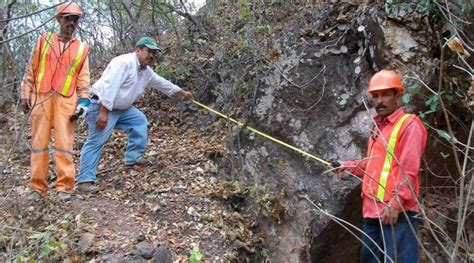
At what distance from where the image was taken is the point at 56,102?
189 inches

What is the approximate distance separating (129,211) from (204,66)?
2678mm

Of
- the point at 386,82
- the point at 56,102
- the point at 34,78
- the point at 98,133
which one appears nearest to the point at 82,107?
the point at 56,102

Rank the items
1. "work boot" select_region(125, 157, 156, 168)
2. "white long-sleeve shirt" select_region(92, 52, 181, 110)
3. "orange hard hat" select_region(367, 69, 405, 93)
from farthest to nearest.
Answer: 1. "work boot" select_region(125, 157, 156, 168)
2. "white long-sleeve shirt" select_region(92, 52, 181, 110)
3. "orange hard hat" select_region(367, 69, 405, 93)

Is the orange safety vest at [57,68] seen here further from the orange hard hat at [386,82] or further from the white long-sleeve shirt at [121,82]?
the orange hard hat at [386,82]

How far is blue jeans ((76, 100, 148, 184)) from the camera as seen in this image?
5.15 m

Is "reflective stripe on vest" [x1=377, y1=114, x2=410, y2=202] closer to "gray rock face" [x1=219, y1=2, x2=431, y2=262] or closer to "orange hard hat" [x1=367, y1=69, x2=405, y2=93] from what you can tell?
"orange hard hat" [x1=367, y1=69, x2=405, y2=93]

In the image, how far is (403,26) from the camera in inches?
218

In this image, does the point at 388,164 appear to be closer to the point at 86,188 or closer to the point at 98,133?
the point at 98,133

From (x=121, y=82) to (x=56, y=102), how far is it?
67cm

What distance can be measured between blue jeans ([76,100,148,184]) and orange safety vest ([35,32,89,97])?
0.39m

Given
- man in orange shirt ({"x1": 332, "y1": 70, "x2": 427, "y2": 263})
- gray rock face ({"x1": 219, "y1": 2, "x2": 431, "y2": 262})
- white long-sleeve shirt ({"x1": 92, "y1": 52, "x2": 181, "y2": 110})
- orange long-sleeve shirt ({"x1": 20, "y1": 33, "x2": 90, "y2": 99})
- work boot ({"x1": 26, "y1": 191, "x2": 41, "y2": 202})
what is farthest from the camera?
gray rock face ({"x1": 219, "y1": 2, "x2": 431, "y2": 262})

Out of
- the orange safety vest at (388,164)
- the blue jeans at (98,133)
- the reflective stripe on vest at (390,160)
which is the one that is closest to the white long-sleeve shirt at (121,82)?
the blue jeans at (98,133)

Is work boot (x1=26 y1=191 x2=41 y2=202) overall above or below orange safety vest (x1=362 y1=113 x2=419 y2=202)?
above

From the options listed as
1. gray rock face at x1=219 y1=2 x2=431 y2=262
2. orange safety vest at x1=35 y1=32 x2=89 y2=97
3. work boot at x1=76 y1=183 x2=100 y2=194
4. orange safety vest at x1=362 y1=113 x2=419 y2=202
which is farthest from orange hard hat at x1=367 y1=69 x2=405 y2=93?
work boot at x1=76 y1=183 x2=100 y2=194
